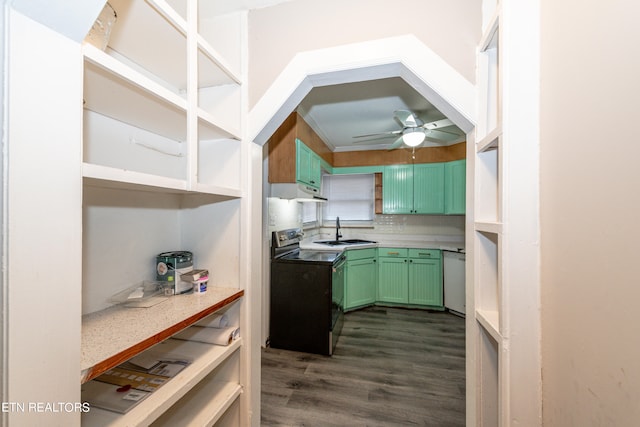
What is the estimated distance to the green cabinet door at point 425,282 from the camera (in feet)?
12.1

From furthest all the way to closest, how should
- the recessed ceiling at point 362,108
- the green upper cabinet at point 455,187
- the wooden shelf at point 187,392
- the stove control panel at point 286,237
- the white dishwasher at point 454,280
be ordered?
the green upper cabinet at point 455,187 < the white dishwasher at point 454,280 < the stove control panel at point 286,237 < the recessed ceiling at point 362,108 < the wooden shelf at point 187,392

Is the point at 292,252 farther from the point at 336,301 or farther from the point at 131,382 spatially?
the point at 131,382

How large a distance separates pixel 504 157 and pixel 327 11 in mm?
1092

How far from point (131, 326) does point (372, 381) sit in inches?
76.0

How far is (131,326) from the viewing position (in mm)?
880

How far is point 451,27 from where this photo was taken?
1135 millimetres

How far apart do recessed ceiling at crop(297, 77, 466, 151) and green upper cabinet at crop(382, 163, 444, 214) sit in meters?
0.43

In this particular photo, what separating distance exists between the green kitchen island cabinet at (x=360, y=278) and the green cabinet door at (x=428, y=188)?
103 centimetres

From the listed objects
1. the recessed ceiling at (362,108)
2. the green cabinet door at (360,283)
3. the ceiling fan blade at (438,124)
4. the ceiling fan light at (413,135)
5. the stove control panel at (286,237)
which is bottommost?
the green cabinet door at (360,283)

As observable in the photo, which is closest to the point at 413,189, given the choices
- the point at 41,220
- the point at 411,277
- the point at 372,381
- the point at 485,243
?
the point at 411,277

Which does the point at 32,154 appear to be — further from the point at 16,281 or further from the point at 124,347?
the point at 124,347

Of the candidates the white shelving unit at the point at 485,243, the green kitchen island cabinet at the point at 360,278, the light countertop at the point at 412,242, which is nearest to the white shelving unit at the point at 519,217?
the white shelving unit at the point at 485,243

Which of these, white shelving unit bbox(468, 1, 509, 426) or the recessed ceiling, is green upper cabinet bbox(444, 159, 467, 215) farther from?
white shelving unit bbox(468, 1, 509, 426)

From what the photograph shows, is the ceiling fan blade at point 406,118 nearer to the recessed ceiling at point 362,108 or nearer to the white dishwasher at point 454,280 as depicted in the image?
the recessed ceiling at point 362,108
